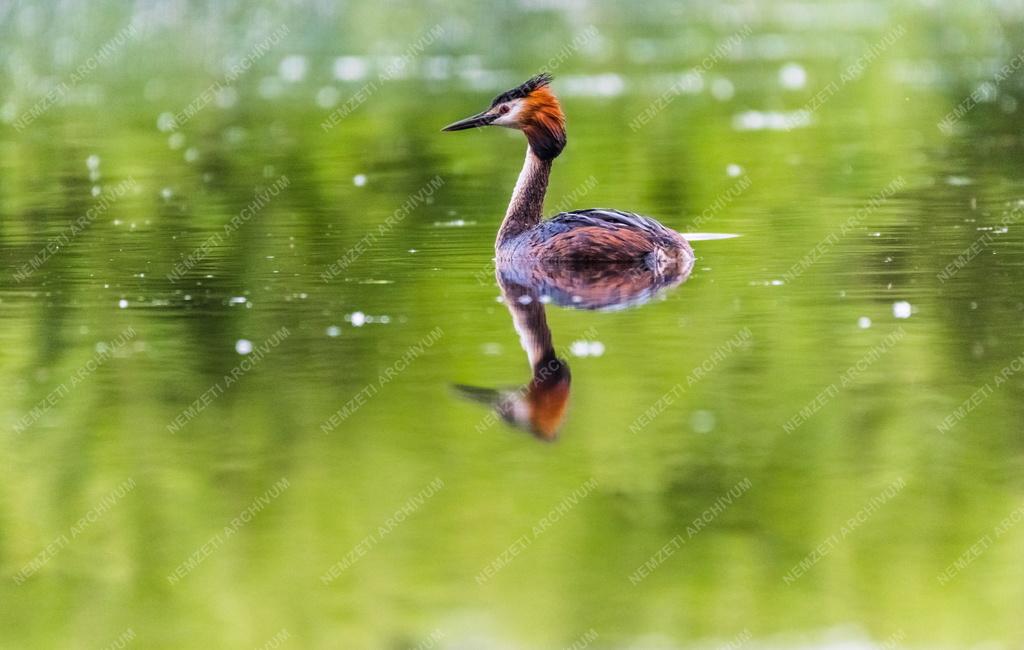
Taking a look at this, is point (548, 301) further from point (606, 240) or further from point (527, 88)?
point (527, 88)

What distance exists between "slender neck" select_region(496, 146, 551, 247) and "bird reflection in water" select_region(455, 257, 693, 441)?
1.76 feet

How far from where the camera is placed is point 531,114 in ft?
41.6

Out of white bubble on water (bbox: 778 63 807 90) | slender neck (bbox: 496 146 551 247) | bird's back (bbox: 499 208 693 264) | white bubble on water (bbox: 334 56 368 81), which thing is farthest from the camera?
white bubble on water (bbox: 334 56 368 81)

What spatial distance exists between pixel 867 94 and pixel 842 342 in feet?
50.3

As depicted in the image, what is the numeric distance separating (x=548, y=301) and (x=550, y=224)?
1.24 m

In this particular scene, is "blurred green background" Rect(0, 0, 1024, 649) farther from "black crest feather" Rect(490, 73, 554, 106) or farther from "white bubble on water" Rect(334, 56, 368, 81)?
"white bubble on water" Rect(334, 56, 368, 81)

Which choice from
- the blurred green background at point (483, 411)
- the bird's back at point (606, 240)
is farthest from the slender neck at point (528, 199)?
Result: the bird's back at point (606, 240)

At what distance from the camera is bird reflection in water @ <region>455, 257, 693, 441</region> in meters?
8.45

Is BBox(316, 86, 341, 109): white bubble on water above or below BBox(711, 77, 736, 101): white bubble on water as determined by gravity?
below

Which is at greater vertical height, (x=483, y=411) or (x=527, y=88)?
(x=483, y=411)

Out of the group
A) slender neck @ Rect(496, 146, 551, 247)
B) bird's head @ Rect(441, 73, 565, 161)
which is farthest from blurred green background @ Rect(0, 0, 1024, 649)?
bird's head @ Rect(441, 73, 565, 161)

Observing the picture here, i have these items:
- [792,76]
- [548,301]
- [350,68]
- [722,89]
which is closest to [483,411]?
[548,301]

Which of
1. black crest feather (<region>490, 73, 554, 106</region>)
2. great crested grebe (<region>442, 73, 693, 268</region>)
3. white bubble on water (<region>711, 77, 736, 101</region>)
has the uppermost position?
black crest feather (<region>490, 73, 554, 106</region>)

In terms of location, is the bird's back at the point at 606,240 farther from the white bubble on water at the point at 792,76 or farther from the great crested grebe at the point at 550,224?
the white bubble on water at the point at 792,76
